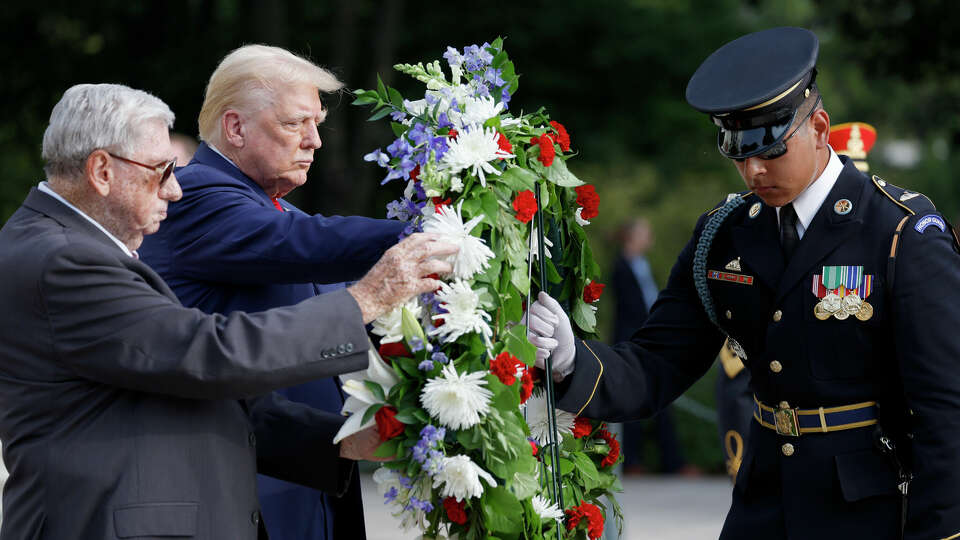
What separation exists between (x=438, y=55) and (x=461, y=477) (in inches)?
381

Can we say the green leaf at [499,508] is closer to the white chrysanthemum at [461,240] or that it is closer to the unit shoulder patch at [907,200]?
the white chrysanthemum at [461,240]

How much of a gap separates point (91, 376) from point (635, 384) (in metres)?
1.61

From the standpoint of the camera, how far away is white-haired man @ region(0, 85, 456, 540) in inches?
110

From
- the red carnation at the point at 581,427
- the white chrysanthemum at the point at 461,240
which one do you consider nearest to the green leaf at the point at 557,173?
the white chrysanthemum at the point at 461,240

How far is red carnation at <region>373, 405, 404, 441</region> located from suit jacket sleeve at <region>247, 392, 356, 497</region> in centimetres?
28

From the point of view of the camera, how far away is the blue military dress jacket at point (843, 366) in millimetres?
3102

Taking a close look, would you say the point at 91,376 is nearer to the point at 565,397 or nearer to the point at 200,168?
the point at 200,168

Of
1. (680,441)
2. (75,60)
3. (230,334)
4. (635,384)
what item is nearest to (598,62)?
(680,441)

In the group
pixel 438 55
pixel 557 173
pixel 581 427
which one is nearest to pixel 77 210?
pixel 557 173

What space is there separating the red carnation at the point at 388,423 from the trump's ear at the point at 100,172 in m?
0.84

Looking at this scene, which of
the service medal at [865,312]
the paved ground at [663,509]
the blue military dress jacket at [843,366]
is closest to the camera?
the blue military dress jacket at [843,366]

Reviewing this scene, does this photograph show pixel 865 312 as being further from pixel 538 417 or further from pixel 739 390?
pixel 739 390

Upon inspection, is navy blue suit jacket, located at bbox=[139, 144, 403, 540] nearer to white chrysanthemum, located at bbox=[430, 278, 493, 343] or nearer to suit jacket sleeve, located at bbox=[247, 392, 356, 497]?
suit jacket sleeve, located at bbox=[247, 392, 356, 497]

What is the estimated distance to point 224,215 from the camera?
338 centimetres
